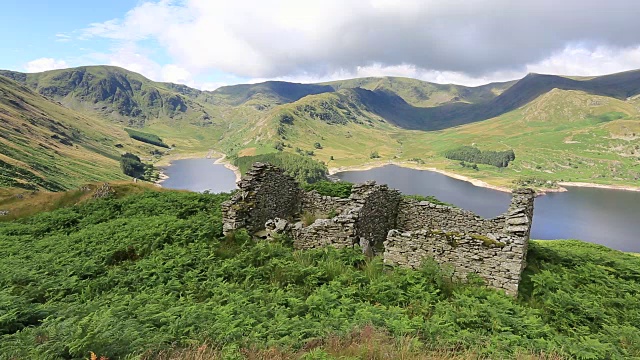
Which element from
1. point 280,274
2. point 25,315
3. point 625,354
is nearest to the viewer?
point 25,315

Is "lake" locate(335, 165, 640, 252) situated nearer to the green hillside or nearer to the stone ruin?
the stone ruin

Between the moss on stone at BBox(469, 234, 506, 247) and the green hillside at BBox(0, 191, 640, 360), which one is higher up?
the moss on stone at BBox(469, 234, 506, 247)

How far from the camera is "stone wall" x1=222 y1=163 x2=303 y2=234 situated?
14.5 metres

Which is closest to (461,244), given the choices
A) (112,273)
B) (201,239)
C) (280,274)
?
(280,274)

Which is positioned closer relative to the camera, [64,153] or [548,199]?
[548,199]

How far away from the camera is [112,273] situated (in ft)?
35.9

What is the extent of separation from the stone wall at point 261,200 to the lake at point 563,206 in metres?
105

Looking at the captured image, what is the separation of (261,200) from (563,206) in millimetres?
169073

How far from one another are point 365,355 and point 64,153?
225198 millimetres

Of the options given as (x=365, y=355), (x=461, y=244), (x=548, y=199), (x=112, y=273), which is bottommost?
(x=548, y=199)

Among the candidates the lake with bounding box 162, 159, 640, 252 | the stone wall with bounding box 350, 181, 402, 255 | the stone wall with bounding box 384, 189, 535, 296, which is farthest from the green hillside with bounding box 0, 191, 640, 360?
the lake with bounding box 162, 159, 640, 252

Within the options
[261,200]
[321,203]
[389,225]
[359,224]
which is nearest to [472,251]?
[359,224]

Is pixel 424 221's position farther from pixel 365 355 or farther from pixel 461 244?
pixel 365 355

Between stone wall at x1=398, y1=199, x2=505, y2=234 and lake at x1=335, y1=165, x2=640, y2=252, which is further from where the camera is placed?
lake at x1=335, y1=165, x2=640, y2=252
